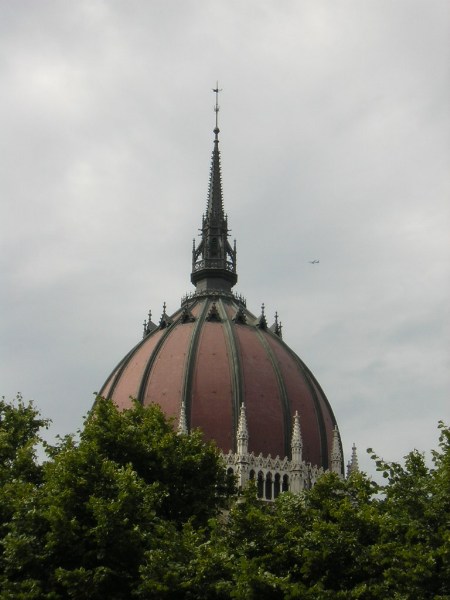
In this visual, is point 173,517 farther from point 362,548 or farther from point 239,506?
point 362,548

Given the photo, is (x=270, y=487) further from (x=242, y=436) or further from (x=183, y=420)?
(x=183, y=420)

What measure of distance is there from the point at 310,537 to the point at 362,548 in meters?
1.47

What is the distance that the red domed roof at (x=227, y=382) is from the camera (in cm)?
6325

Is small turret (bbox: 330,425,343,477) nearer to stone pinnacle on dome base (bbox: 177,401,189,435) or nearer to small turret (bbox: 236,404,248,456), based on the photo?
small turret (bbox: 236,404,248,456)

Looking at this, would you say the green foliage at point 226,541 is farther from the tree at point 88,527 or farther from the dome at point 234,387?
the dome at point 234,387

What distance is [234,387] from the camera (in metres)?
63.9

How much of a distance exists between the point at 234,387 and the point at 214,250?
56.3 feet

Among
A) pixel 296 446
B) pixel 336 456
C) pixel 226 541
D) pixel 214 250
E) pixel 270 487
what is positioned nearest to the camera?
pixel 226 541

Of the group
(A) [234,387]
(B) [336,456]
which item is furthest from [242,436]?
(B) [336,456]

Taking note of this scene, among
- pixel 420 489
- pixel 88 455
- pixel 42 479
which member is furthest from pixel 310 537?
pixel 42 479

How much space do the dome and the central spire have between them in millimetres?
4859

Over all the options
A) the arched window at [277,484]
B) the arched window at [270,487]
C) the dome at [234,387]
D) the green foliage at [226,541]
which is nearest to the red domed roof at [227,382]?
the dome at [234,387]

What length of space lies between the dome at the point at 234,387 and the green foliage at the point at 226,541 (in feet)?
93.3

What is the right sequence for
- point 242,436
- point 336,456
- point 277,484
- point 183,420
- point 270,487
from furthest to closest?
point 336,456 → point 277,484 → point 270,487 → point 242,436 → point 183,420
